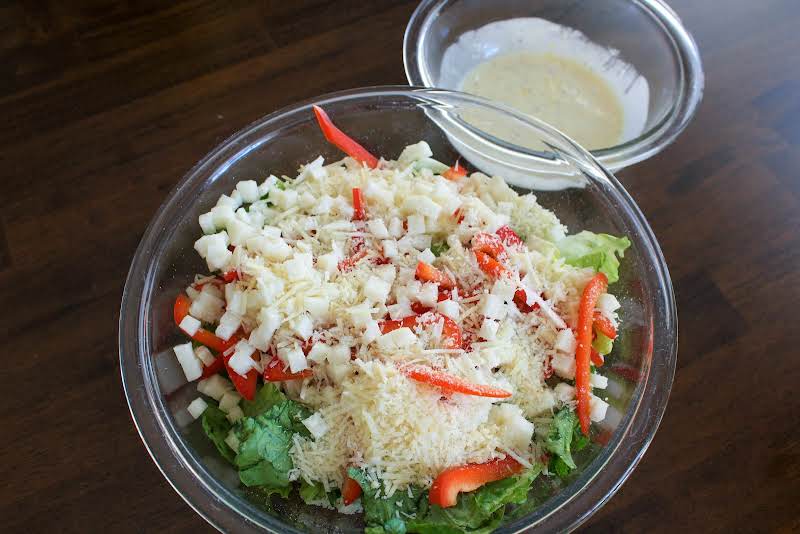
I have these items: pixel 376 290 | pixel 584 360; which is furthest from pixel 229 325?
pixel 584 360

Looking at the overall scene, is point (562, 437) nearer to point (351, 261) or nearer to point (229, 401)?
point (351, 261)

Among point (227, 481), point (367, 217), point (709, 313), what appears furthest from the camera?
point (709, 313)

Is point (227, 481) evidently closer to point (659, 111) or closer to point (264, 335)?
point (264, 335)

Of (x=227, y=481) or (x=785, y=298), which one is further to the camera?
(x=785, y=298)

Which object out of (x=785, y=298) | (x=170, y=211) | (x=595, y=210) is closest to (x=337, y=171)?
(x=170, y=211)

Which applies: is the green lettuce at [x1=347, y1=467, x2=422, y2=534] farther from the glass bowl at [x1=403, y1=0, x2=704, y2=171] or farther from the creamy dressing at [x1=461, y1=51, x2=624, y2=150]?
the creamy dressing at [x1=461, y1=51, x2=624, y2=150]

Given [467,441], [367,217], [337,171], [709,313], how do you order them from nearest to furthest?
[467,441] < [367,217] < [337,171] < [709,313]

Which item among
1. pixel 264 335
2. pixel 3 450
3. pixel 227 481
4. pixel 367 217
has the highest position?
pixel 367 217
